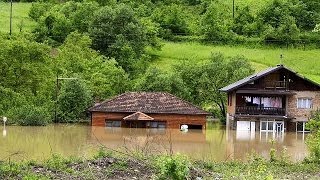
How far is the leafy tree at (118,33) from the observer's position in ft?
259

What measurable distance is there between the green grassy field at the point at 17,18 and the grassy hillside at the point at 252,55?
1923 centimetres

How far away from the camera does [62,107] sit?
5500cm

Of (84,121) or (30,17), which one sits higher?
(30,17)

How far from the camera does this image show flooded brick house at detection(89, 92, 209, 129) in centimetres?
5306

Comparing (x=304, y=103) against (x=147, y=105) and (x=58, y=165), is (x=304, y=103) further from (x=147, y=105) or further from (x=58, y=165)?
(x=58, y=165)

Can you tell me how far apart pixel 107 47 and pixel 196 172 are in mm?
63155

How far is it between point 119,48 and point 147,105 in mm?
25805

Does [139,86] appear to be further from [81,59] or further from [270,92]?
[270,92]

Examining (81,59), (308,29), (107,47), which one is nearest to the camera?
(81,59)

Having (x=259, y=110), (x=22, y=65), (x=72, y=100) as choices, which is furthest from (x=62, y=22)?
(x=259, y=110)

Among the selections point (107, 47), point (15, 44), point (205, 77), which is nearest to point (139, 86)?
point (205, 77)

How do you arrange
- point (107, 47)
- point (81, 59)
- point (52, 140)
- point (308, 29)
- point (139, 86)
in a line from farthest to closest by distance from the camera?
1. point (308, 29)
2. point (107, 47)
3. point (81, 59)
4. point (139, 86)
5. point (52, 140)

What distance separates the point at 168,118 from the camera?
176 ft

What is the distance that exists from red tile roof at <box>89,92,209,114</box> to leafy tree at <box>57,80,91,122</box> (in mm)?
2702
